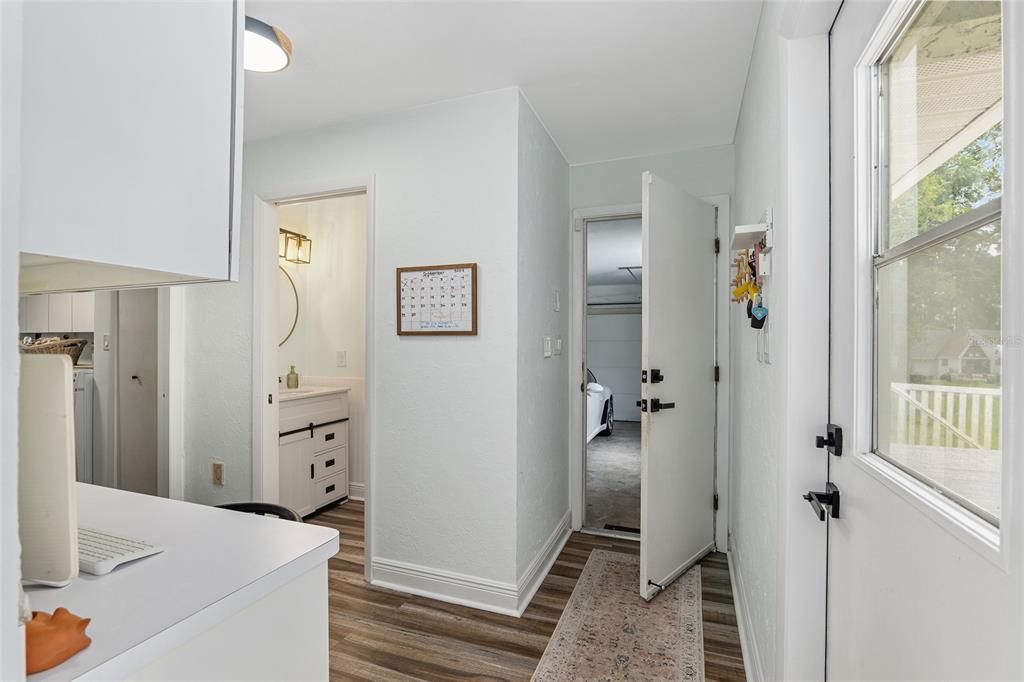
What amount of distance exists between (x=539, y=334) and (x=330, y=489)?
7.16ft

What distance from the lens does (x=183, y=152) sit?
65 cm

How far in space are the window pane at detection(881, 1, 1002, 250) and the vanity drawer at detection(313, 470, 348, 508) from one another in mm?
3617

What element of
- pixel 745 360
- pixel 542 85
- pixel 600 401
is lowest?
pixel 600 401

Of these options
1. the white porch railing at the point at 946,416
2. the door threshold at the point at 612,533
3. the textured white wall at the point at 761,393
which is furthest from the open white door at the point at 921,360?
the door threshold at the point at 612,533

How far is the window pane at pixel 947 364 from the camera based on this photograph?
0.62m

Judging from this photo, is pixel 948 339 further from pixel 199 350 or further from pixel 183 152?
pixel 199 350

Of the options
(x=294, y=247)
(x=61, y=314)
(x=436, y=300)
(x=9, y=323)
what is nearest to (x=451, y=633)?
(x=436, y=300)

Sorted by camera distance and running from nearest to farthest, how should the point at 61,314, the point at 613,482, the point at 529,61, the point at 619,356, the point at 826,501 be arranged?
the point at 826,501 → the point at 529,61 → the point at 61,314 → the point at 613,482 → the point at 619,356

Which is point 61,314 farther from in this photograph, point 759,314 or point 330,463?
point 759,314

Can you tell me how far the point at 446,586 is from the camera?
2.41 m

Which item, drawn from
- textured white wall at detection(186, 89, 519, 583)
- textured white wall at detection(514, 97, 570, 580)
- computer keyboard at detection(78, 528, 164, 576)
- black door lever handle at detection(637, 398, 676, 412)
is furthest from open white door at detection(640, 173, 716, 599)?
computer keyboard at detection(78, 528, 164, 576)

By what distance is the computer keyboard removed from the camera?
861 mm

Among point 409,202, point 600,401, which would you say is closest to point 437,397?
point 409,202

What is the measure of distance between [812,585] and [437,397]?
166cm
